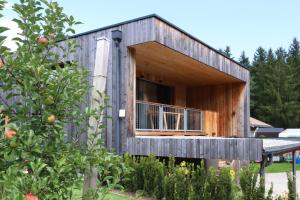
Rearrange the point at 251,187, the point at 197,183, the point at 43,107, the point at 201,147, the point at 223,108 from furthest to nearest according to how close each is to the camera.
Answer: the point at 223,108 → the point at 201,147 → the point at 197,183 → the point at 251,187 → the point at 43,107

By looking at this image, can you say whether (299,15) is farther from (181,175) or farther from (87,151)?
(87,151)

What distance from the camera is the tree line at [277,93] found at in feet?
147

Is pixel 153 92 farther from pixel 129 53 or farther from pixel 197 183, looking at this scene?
pixel 197 183

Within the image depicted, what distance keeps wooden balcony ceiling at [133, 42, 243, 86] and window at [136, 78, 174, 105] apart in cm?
45

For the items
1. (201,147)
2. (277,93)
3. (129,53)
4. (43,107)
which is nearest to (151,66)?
(129,53)

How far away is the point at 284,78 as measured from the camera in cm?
4697

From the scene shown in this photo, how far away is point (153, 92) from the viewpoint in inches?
556

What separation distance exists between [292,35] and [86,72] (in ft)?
217

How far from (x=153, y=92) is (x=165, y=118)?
269 cm

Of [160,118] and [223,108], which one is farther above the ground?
[223,108]

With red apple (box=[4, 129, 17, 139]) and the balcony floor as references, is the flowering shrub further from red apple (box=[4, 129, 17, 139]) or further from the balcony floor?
red apple (box=[4, 129, 17, 139])

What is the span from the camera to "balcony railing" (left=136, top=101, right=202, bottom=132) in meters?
10.6

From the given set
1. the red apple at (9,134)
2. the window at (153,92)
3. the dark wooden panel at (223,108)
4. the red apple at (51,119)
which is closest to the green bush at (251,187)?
the red apple at (51,119)

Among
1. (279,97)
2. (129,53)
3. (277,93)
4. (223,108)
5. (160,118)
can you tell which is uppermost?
(277,93)
